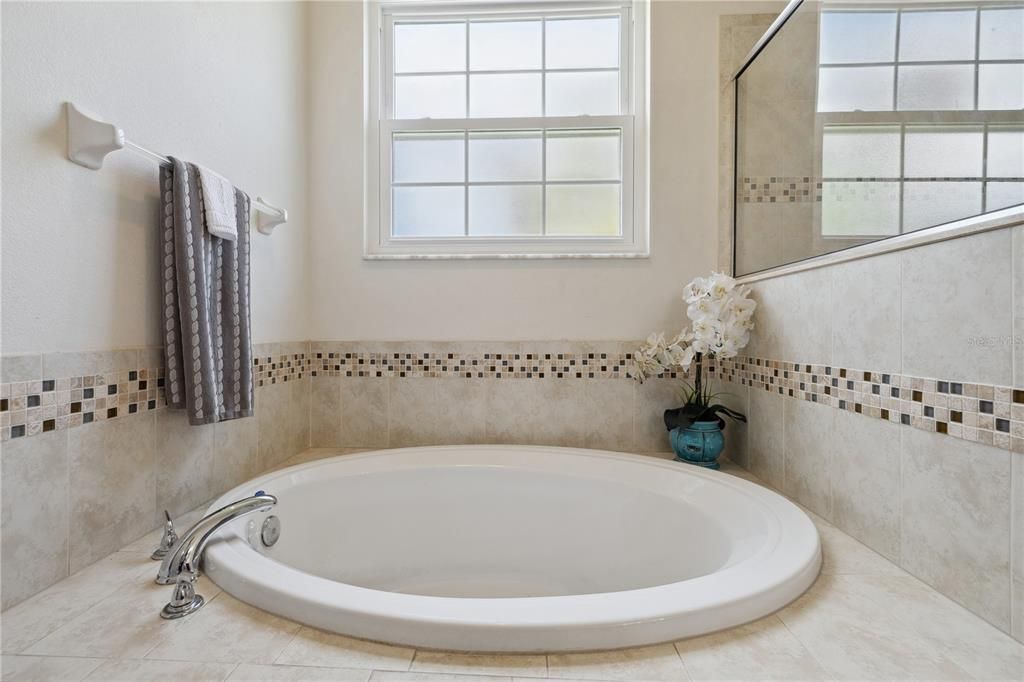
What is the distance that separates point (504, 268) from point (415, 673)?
1.43 meters

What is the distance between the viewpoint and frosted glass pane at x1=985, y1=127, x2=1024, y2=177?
780 millimetres

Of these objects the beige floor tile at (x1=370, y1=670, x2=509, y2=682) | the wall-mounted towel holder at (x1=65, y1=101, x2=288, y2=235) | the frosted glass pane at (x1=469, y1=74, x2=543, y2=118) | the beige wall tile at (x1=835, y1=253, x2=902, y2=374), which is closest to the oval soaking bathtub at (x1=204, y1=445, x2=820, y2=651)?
the beige floor tile at (x1=370, y1=670, x2=509, y2=682)

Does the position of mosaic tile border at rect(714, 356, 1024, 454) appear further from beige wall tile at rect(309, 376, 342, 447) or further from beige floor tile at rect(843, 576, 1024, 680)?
beige wall tile at rect(309, 376, 342, 447)

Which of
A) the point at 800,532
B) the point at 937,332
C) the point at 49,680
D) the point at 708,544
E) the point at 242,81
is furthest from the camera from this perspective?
the point at 242,81

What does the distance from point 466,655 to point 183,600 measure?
493 millimetres

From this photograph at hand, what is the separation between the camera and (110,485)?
39.8 inches

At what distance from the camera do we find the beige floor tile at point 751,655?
0.64 m

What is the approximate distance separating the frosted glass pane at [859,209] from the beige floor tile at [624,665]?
98 centimetres

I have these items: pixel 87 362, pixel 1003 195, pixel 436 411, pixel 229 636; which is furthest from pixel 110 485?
pixel 1003 195

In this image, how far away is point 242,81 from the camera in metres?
1.49

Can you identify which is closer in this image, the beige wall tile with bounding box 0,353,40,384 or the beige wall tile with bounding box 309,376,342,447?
the beige wall tile with bounding box 0,353,40,384

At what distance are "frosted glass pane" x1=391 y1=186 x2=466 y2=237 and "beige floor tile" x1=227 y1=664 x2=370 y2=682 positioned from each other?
1605 millimetres

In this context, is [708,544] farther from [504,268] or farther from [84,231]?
[84,231]

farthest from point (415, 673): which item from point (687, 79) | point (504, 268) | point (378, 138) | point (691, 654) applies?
point (687, 79)
